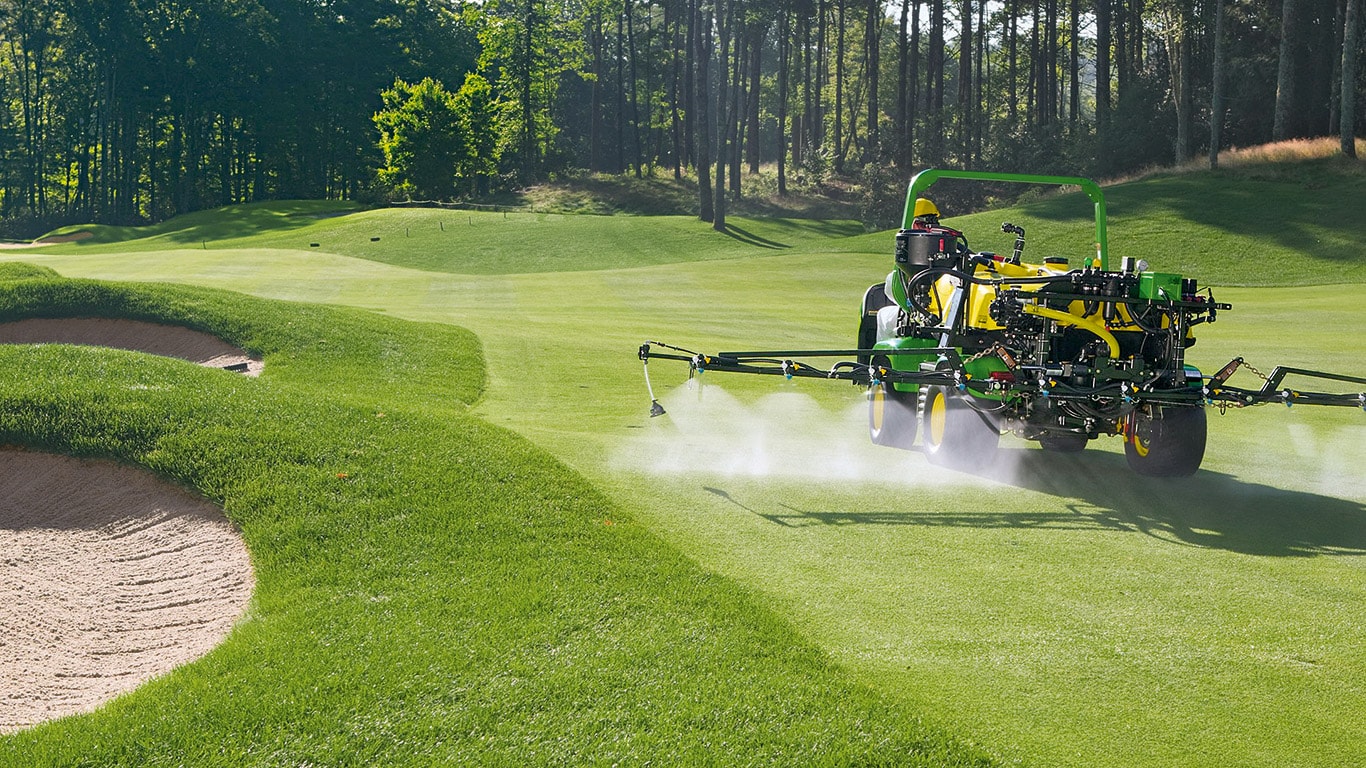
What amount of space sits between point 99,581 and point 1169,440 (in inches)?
317

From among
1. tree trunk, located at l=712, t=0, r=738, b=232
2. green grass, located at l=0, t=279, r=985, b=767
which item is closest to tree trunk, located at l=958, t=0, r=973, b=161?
tree trunk, located at l=712, t=0, r=738, b=232

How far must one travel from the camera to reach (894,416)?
11195 mm

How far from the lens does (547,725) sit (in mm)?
5066

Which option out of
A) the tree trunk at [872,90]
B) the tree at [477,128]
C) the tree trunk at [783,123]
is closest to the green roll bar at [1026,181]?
the tree trunk at [872,90]

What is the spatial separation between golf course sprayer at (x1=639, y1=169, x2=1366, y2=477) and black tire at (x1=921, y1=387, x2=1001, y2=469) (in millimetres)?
11

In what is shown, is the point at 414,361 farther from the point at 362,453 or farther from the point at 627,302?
the point at 627,302

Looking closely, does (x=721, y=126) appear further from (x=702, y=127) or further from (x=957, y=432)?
(x=957, y=432)

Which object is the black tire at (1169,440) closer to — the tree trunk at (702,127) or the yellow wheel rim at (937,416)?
the yellow wheel rim at (937,416)

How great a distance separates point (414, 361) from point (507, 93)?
78.9 meters

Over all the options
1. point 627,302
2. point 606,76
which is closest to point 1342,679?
point 627,302

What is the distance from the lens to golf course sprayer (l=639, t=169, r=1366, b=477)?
8.80m

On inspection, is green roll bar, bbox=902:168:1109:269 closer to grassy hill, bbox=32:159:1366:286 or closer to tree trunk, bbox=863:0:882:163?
grassy hill, bbox=32:159:1366:286

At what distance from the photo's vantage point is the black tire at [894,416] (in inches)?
439

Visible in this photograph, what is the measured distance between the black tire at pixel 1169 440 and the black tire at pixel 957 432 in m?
1.13
